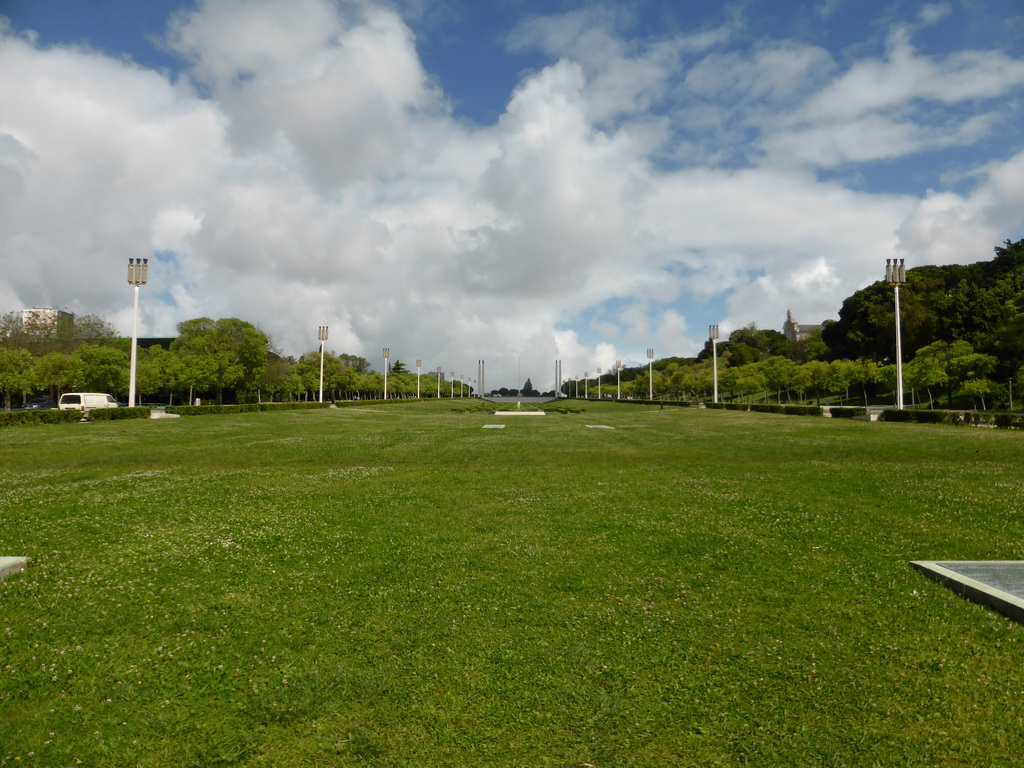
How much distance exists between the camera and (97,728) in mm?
4219

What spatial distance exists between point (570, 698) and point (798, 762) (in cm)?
168

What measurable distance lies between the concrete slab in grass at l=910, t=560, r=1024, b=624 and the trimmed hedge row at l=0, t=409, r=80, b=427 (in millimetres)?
46906

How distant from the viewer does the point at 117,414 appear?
4162 centimetres

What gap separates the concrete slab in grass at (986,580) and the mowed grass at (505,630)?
0.22 m

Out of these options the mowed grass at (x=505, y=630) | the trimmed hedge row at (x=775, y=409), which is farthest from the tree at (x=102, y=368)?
the trimmed hedge row at (x=775, y=409)

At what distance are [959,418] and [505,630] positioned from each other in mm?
42953

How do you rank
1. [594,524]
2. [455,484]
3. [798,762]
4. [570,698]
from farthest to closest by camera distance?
1. [455,484]
2. [594,524]
3. [570,698]
4. [798,762]

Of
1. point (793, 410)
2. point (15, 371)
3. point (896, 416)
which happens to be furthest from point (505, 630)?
point (15, 371)

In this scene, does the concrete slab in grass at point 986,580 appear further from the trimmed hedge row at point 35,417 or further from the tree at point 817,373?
the tree at point 817,373

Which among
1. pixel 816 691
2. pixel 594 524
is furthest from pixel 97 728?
pixel 594 524

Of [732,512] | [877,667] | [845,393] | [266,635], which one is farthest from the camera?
[845,393]

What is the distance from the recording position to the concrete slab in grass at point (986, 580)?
5.97 metres

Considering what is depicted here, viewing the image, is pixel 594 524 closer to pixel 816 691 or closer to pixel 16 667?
pixel 816 691

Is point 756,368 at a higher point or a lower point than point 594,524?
higher
